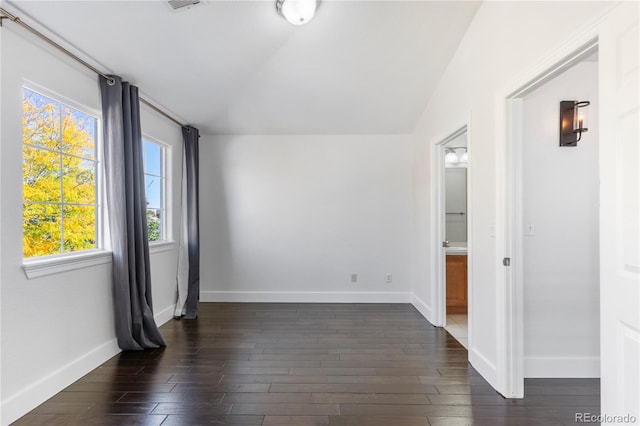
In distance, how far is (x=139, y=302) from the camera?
10.3 feet

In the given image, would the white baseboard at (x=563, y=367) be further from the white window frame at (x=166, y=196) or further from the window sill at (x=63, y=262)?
the white window frame at (x=166, y=196)

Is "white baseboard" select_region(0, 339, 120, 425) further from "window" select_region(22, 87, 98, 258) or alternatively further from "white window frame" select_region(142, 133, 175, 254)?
"white window frame" select_region(142, 133, 175, 254)

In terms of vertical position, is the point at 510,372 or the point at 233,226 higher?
the point at 233,226

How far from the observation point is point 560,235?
2578mm

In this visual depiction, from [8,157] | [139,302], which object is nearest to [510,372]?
[139,302]

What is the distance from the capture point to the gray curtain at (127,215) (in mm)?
2885

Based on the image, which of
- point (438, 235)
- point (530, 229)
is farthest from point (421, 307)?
point (530, 229)

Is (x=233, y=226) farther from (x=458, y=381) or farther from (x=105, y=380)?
(x=458, y=381)

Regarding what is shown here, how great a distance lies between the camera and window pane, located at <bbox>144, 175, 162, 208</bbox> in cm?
391

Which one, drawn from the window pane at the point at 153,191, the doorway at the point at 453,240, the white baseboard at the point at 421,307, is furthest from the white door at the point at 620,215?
the window pane at the point at 153,191

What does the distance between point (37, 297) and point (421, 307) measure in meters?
3.82

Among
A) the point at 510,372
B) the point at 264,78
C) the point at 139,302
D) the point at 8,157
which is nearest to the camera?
the point at 8,157

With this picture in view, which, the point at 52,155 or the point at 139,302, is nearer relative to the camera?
the point at 52,155

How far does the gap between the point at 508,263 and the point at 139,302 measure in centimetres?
308
